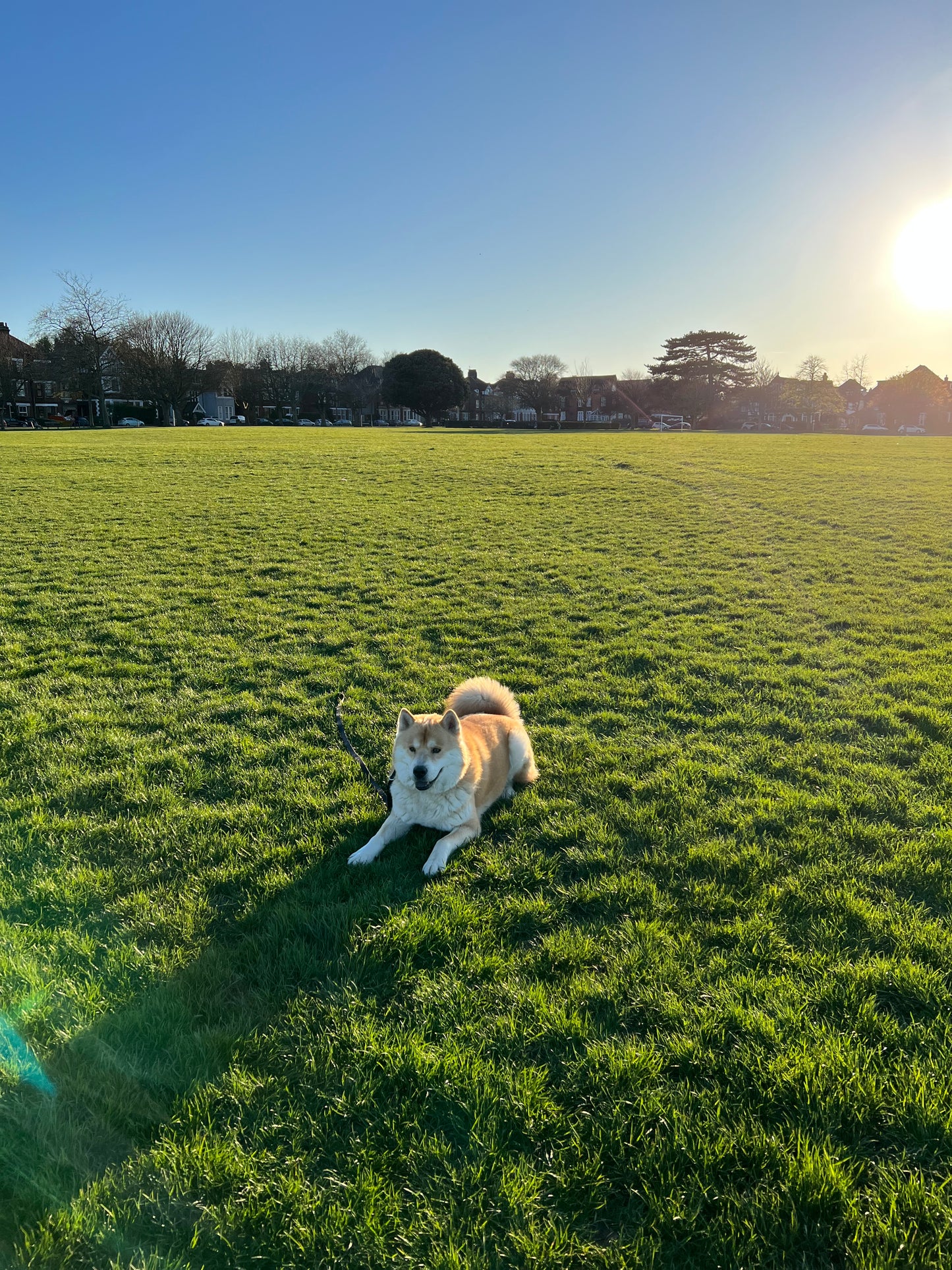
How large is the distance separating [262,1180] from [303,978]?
0.93 m

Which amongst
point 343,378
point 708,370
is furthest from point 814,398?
point 343,378

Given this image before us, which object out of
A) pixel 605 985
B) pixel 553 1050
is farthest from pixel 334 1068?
pixel 605 985

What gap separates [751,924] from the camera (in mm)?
3477

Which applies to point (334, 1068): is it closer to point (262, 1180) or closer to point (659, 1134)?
point (262, 1180)

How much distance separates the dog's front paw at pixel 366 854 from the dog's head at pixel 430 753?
43cm

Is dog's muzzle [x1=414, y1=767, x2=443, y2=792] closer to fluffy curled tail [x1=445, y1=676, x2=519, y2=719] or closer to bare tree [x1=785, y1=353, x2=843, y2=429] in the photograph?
fluffy curled tail [x1=445, y1=676, x2=519, y2=719]

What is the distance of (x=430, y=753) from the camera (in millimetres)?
4133

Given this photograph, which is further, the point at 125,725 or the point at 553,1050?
the point at 125,725

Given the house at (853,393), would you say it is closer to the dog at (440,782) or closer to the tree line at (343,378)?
the tree line at (343,378)

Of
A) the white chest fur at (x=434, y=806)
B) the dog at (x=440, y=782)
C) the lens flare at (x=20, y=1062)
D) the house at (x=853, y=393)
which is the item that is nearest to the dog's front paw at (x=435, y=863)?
the dog at (x=440, y=782)

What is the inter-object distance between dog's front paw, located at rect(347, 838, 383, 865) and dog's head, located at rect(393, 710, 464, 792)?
1.40 ft

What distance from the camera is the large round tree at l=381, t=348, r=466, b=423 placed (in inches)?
2744

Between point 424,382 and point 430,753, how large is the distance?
235ft

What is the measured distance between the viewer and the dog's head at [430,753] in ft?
13.4
